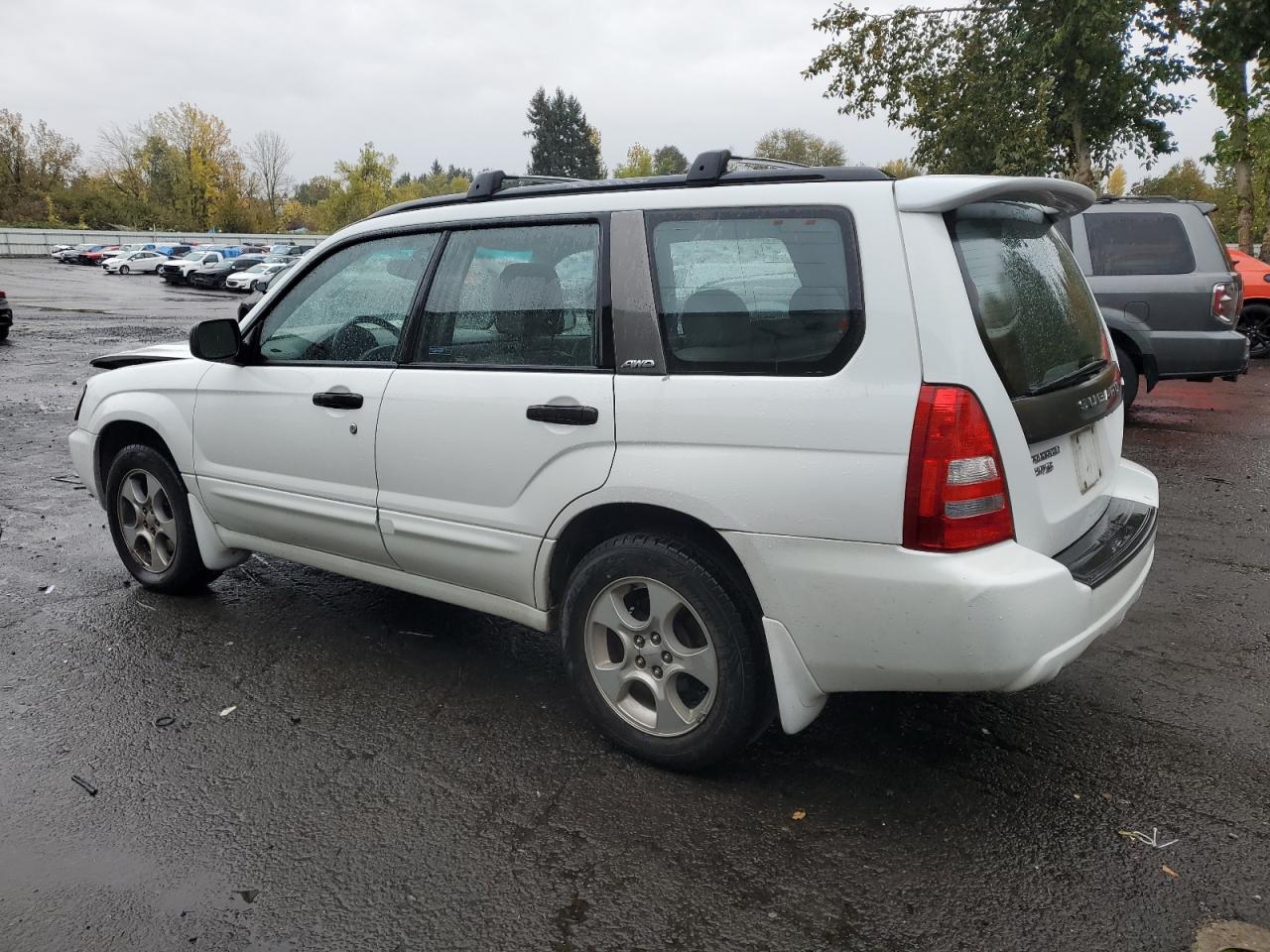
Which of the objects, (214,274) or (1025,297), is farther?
(214,274)

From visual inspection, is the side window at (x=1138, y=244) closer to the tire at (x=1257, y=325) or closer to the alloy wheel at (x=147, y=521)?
the tire at (x=1257, y=325)

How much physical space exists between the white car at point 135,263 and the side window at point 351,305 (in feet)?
184

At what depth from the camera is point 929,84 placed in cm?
2181

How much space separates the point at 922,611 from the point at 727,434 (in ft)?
2.37

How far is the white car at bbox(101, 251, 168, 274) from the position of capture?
5331cm

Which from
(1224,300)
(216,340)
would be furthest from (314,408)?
(1224,300)

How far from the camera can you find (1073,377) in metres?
3.12

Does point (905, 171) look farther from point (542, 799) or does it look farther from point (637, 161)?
point (637, 161)

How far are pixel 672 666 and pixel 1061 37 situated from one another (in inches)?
816

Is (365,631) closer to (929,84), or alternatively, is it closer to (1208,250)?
(1208,250)

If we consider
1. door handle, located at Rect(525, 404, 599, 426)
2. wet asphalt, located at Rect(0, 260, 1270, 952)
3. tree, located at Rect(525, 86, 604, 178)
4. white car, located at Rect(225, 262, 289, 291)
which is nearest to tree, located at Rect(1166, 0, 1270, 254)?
wet asphalt, located at Rect(0, 260, 1270, 952)

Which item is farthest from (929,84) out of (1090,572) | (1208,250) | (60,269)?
(60,269)

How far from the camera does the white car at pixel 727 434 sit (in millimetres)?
2637

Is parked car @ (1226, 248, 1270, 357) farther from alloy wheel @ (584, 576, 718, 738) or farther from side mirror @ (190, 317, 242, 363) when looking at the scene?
side mirror @ (190, 317, 242, 363)
